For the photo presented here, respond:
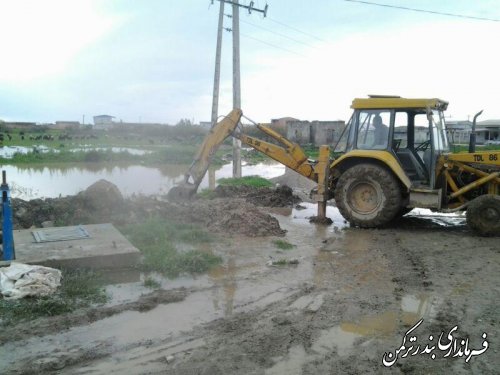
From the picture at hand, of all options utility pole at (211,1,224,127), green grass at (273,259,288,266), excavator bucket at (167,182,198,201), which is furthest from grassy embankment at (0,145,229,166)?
green grass at (273,259,288,266)

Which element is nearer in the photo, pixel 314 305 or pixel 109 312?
pixel 109 312

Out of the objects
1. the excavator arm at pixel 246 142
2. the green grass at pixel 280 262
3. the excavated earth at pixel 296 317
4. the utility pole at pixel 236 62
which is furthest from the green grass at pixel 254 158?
the green grass at pixel 280 262

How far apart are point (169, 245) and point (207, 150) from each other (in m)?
4.74

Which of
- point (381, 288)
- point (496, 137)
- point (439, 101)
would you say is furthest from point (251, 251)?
point (496, 137)

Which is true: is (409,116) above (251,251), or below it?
above

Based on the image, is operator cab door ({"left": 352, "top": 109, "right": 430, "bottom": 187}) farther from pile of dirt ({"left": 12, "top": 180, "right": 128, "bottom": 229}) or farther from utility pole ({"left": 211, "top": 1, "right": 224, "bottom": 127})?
utility pole ({"left": 211, "top": 1, "right": 224, "bottom": 127})

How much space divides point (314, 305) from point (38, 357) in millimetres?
3042

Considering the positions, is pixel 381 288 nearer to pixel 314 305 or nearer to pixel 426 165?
pixel 314 305

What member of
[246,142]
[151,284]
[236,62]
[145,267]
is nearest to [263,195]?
[246,142]

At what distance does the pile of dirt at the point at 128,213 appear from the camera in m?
9.83

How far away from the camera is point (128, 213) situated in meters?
10.6

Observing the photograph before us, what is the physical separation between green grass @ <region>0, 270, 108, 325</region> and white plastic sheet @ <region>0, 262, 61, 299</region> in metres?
0.09

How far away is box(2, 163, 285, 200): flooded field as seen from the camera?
17000 millimetres

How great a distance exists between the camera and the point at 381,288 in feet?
21.1
